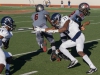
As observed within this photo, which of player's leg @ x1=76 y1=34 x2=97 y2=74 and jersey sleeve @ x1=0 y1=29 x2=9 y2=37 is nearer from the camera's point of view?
jersey sleeve @ x1=0 y1=29 x2=9 y2=37

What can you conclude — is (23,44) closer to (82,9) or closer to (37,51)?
(37,51)

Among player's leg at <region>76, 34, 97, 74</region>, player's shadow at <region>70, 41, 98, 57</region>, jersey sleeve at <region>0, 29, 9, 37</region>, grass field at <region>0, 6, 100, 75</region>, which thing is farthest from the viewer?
player's shadow at <region>70, 41, 98, 57</region>

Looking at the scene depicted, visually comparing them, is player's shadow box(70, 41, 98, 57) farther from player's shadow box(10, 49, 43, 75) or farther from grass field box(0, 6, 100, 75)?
player's shadow box(10, 49, 43, 75)

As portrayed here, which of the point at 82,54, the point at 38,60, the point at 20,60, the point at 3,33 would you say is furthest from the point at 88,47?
the point at 3,33

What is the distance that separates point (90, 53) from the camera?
10703 mm

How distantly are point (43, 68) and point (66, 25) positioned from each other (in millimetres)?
1566

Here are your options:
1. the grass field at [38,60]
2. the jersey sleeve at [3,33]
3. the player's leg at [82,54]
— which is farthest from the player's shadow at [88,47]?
the jersey sleeve at [3,33]

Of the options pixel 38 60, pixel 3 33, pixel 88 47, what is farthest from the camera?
pixel 88 47

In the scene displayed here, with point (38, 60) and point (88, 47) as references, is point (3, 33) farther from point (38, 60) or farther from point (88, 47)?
point (88, 47)

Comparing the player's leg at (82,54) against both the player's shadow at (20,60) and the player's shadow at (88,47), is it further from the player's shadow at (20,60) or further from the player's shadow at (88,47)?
the player's shadow at (88,47)

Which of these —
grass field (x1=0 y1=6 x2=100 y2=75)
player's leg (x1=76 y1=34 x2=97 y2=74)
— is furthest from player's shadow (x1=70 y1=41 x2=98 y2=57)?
player's leg (x1=76 y1=34 x2=97 y2=74)

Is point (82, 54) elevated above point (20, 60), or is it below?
above

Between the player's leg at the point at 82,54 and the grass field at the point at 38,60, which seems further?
the grass field at the point at 38,60

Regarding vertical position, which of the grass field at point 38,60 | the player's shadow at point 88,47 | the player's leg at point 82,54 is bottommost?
the player's shadow at point 88,47
